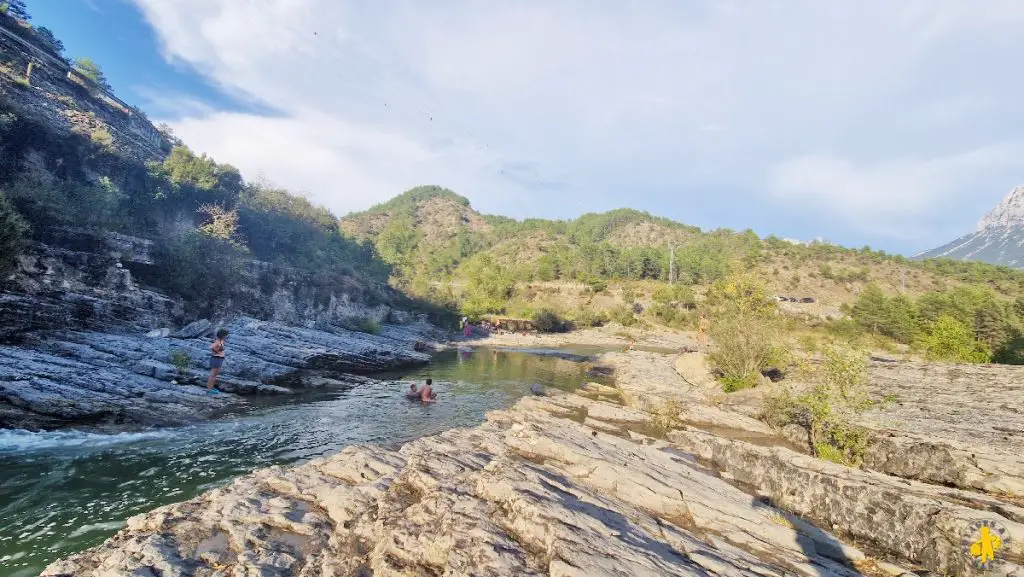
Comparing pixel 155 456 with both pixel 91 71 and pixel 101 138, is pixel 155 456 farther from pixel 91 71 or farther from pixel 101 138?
pixel 91 71

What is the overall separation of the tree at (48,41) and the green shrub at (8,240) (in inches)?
2537

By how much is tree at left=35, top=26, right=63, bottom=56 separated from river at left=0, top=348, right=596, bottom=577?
81315 millimetres

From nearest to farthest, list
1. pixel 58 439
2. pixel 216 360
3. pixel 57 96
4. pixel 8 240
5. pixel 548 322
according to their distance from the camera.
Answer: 1. pixel 58 439
2. pixel 216 360
3. pixel 8 240
4. pixel 57 96
5. pixel 548 322

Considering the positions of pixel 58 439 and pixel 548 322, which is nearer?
pixel 58 439

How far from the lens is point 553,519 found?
7121 mm

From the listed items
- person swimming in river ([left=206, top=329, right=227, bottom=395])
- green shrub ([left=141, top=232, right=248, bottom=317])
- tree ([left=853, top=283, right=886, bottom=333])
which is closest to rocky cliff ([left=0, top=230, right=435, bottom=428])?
person swimming in river ([left=206, top=329, right=227, bottom=395])

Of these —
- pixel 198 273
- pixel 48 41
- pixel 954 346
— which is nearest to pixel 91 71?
pixel 48 41

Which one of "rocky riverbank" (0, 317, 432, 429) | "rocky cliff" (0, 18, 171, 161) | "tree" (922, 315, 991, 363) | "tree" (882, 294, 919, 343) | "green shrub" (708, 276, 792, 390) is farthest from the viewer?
"tree" (882, 294, 919, 343)

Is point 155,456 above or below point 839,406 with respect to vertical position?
below

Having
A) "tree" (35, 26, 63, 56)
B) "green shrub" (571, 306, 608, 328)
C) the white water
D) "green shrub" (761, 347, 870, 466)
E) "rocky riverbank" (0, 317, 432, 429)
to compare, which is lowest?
the white water

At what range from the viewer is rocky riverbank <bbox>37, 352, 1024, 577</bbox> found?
675 cm

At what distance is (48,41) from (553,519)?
101635 mm

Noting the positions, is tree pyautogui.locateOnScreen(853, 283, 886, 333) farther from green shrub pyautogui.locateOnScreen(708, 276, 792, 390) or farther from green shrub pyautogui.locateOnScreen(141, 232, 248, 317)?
green shrub pyautogui.locateOnScreen(141, 232, 248, 317)

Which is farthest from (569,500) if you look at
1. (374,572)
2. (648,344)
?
(648,344)
